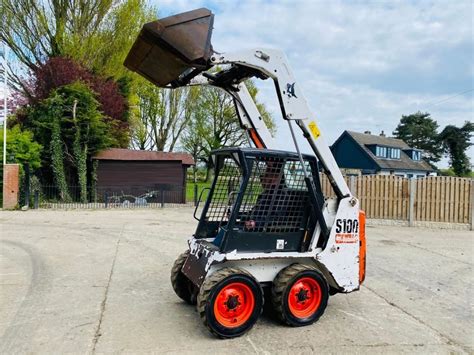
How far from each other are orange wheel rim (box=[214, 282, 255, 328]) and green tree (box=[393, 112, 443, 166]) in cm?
5691

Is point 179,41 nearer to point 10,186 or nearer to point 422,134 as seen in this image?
point 10,186

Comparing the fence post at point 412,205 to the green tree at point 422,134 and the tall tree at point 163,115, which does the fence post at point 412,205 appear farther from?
the green tree at point 422,134

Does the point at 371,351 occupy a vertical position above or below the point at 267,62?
below

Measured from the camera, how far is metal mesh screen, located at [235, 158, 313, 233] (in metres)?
4.57

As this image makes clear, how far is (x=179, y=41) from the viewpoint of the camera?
3.97 metres

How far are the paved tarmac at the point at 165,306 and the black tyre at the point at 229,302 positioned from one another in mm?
147

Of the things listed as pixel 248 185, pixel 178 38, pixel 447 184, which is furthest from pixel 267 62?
pixel 447 184

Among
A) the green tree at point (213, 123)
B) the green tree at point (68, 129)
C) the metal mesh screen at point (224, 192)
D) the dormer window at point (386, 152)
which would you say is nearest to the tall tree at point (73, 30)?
the green tree at point (68, 129)

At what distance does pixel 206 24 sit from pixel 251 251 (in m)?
2.42

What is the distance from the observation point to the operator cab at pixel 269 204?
176 inches

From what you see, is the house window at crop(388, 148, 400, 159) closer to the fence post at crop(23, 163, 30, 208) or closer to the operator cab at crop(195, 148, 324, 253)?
the fence post at crop(23, 163, 30, 208)

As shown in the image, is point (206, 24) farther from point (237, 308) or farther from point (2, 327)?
point (2, 327)

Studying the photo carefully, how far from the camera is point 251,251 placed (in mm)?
4492

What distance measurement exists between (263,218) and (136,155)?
17168mm
